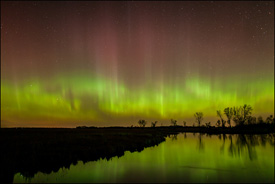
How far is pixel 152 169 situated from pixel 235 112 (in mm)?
124891

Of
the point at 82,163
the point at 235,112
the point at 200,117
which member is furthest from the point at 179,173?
the point at 200,117

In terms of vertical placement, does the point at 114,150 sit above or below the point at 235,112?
below

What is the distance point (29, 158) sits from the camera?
24.7 m

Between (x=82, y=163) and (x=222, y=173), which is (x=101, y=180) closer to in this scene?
(x=82, y=163)

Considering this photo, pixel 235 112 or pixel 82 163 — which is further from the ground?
pixel 235 112

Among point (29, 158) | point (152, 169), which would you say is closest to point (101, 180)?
point (152, 169)

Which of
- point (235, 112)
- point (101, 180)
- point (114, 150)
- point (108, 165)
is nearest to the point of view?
point (101, 180)

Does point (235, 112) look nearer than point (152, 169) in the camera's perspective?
No

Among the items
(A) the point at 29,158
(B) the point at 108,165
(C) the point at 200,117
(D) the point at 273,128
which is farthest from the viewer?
(C) the point at 200,117

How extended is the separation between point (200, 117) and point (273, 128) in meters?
73.4

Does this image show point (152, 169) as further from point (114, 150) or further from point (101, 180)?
point (114, 150)

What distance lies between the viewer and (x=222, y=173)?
23516 millimetres

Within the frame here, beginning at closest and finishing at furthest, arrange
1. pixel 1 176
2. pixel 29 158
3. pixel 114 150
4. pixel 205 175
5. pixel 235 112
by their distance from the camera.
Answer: pixel 1 176 → pixel 205 175 → pixel 29 158 → pixel 114 150 → pixel 235 112

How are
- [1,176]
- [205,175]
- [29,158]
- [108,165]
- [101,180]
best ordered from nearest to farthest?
[1,176], [101,180], [205,175], [29,158], [108,165]
